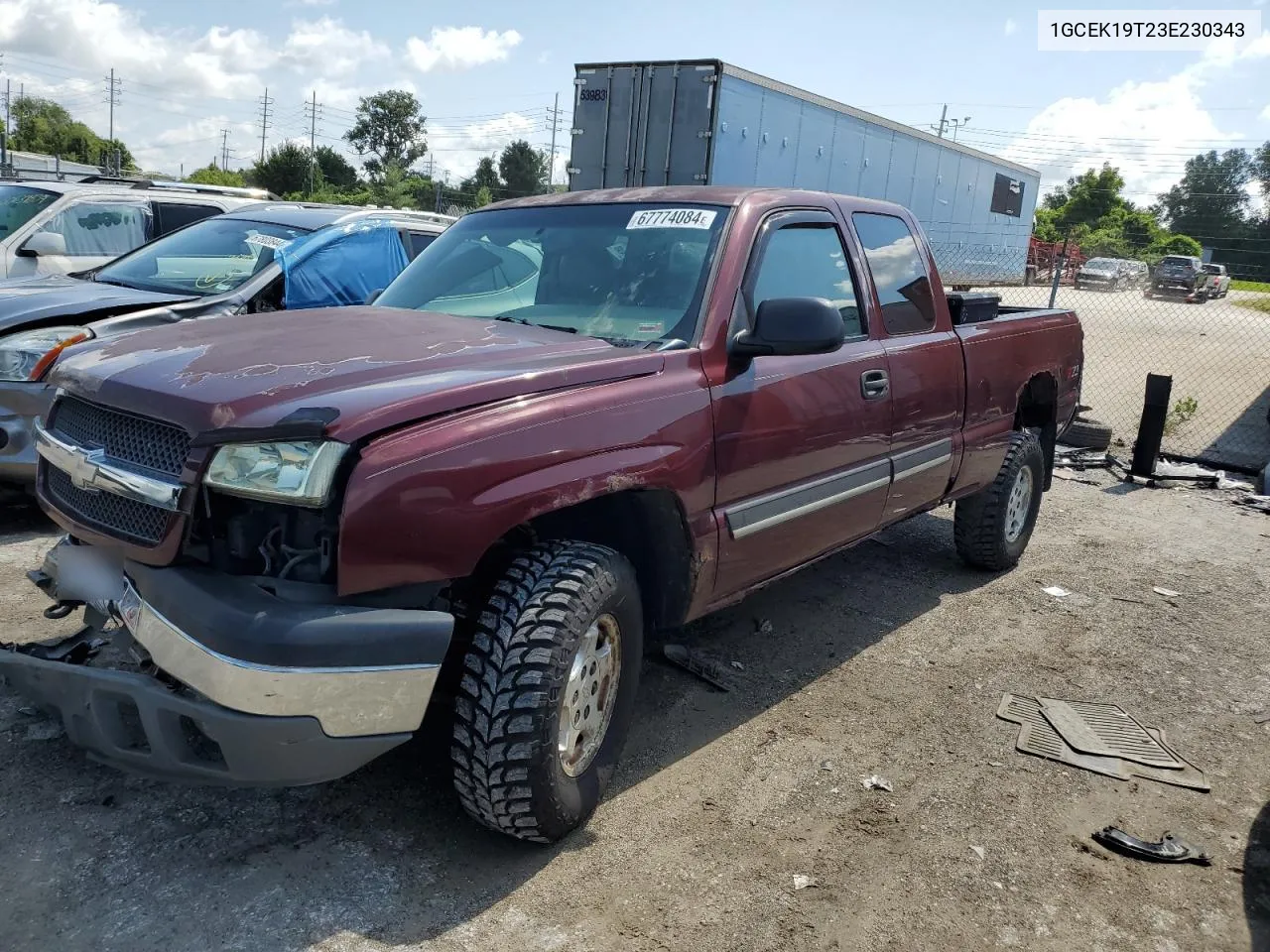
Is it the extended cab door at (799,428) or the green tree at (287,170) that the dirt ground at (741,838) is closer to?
the extended cab door at (799,428)

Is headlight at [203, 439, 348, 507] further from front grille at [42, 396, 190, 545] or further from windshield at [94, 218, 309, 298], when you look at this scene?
windshield at [94, 218, 309, 298]

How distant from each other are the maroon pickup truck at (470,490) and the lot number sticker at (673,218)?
0.01m

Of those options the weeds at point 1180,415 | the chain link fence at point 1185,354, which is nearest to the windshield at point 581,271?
the chain link fence at point 1185,354

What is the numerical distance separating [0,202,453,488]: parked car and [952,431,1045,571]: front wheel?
3.92m

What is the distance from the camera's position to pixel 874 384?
4.11m

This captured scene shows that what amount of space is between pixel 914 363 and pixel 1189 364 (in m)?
14.2

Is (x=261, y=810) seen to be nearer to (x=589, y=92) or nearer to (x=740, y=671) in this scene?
(x=740, y=671)

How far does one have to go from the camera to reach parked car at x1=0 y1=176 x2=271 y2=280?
7047mm

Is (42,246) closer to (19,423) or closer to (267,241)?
(267,241)

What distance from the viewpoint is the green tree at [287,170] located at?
49812 mm

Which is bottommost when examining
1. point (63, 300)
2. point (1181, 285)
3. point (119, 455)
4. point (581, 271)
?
point (119, 455)

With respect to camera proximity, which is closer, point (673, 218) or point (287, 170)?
point (673, 218)

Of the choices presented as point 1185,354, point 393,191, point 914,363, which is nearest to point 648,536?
point 914,363

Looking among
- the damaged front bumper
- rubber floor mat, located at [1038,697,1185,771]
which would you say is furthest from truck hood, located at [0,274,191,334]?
rubber floor mat, located at [1038,697,1185,771]
